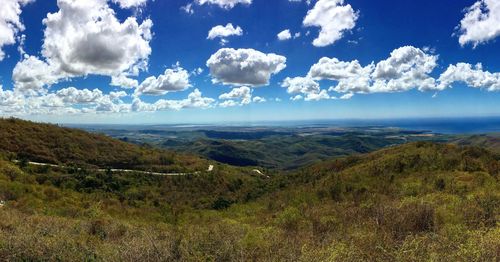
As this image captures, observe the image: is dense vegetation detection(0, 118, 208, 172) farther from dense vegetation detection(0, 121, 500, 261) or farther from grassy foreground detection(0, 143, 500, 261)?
grassy foreground detection(0, 143, 500, 261)

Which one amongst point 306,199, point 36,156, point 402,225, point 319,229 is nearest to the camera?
point 402,225

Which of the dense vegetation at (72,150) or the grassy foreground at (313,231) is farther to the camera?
the dense vegetation at (72,150)

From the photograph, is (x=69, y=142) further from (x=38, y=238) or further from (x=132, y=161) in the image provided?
(x=38, y=238)

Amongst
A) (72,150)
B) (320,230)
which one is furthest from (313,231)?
(72,150)

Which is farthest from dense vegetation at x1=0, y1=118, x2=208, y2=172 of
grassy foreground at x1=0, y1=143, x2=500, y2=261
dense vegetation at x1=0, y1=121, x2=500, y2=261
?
grassy foreground at x1=0, y1=143, x2=500, y2=261

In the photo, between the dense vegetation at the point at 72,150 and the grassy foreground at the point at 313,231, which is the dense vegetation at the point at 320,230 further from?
the dense vegetation at the point at 72,150

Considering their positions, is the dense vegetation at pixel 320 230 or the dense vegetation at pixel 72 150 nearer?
the dense vegetation at pixel 320 230

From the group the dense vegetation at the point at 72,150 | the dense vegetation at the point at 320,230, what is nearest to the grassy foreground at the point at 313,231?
the dense vegetation at the point at 320,230

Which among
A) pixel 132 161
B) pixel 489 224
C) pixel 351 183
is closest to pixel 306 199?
pixel 351 183
